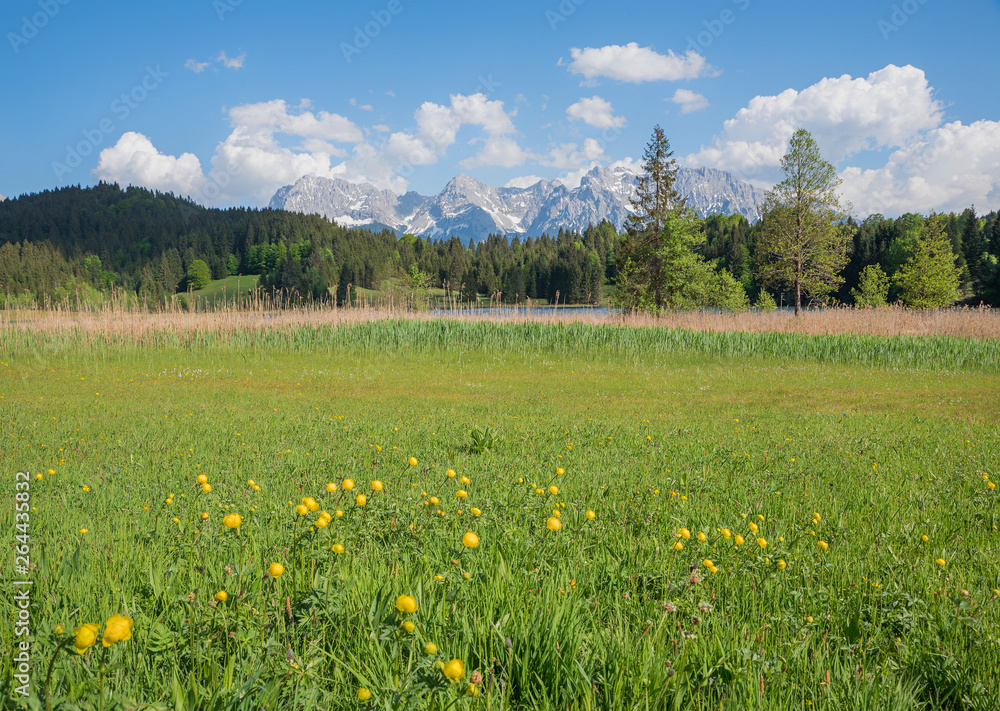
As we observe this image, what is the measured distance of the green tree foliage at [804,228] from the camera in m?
27.8

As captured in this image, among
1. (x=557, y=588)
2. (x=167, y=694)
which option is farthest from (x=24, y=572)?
(x=557, y=588)

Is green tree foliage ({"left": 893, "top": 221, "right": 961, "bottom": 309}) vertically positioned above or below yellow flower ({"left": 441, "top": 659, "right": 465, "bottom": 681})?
above

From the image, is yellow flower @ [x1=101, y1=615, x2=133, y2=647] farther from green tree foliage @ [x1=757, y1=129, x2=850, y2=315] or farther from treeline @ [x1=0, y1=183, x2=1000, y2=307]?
treeline @ [x1=0, y1=183, x2=1000, y2=307]

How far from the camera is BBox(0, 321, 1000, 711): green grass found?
5.88 ft

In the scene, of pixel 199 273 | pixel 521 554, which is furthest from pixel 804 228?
pixel 199 273

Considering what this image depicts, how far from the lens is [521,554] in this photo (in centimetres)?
282

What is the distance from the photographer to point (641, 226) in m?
30.5

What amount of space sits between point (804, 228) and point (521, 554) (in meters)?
32.4

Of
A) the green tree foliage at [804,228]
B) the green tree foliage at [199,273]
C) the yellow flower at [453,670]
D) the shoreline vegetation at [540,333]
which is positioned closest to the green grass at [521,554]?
the yellow flower at [453,670]

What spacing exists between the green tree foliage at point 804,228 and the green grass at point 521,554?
23.8 m

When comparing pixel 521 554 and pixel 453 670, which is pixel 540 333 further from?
pixel 453 670

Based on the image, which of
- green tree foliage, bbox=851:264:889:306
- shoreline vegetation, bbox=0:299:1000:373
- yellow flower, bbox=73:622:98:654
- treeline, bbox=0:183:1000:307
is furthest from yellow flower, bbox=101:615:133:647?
treeline, bbox=0:183:1000:307

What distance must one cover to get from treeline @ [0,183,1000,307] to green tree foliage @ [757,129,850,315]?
2677 centimetres

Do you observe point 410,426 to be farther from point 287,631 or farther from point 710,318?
point 710,318
